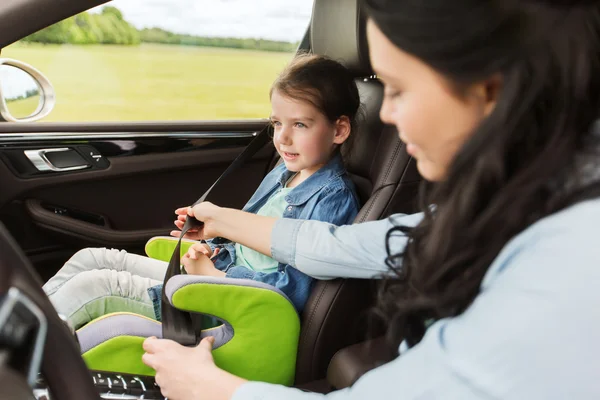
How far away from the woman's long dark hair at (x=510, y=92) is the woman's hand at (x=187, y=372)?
16.8 inches

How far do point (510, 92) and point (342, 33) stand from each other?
3.29 ft

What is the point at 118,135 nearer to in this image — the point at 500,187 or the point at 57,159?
the point at 57,159

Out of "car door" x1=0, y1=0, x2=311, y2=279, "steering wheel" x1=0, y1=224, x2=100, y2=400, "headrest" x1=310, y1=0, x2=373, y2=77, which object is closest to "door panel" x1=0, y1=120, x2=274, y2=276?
"car door" x1=0, y1=0, x2=311, y2=279

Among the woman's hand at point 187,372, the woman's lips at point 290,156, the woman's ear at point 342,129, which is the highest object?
the woman's ear at point 342,129

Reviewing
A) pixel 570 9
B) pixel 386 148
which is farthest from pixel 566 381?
pixel 386 148

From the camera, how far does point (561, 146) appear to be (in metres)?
0.57

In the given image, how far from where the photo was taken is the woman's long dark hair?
561mm

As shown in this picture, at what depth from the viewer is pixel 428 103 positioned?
621mm

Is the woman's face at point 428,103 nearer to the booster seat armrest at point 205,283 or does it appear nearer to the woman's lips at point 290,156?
the booster seat armrest at point 205,283

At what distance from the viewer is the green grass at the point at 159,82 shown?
225 cm

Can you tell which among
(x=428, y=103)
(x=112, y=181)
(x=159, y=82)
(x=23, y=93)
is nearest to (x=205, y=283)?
(x=428, y=103)

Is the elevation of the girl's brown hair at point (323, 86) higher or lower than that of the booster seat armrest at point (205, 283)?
higher

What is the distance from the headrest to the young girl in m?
0.05

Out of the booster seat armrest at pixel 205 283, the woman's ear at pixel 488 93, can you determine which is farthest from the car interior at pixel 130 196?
the woman's ear at pixel 488 93
